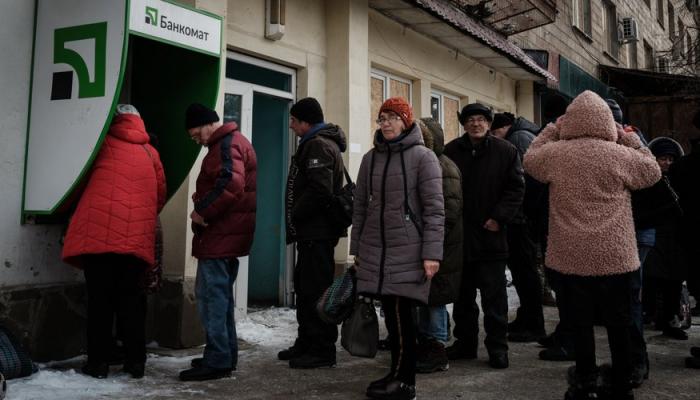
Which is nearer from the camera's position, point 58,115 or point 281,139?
point 58,115

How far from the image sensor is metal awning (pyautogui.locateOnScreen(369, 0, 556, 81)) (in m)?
8.17

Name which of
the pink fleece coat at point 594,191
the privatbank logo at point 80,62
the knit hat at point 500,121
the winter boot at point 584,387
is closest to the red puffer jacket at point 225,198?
the privatbank logo at point 80,62

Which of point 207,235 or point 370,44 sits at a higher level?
point 370,44

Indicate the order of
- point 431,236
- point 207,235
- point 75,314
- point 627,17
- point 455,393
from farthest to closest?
point 627,17 < point 75,314 < point 207,235 < point 455,393 < point 431,236

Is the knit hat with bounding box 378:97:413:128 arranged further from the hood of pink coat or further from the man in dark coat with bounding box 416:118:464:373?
the hood of pink coat

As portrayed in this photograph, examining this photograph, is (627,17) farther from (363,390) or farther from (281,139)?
(363,390)

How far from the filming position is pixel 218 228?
166 inches

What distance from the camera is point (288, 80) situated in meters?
7.13

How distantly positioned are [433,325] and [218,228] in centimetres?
170

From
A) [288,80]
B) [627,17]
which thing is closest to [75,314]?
[288,80]

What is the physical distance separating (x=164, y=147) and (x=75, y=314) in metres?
1.49

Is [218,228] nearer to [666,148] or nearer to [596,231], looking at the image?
[596,231]

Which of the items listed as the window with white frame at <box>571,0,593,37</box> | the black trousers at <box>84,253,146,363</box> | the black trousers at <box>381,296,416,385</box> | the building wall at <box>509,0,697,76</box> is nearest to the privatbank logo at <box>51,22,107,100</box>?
the black trousers at <box>84,253,146,363</box>

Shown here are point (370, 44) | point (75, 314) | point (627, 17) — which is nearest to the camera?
point (75, 314)
